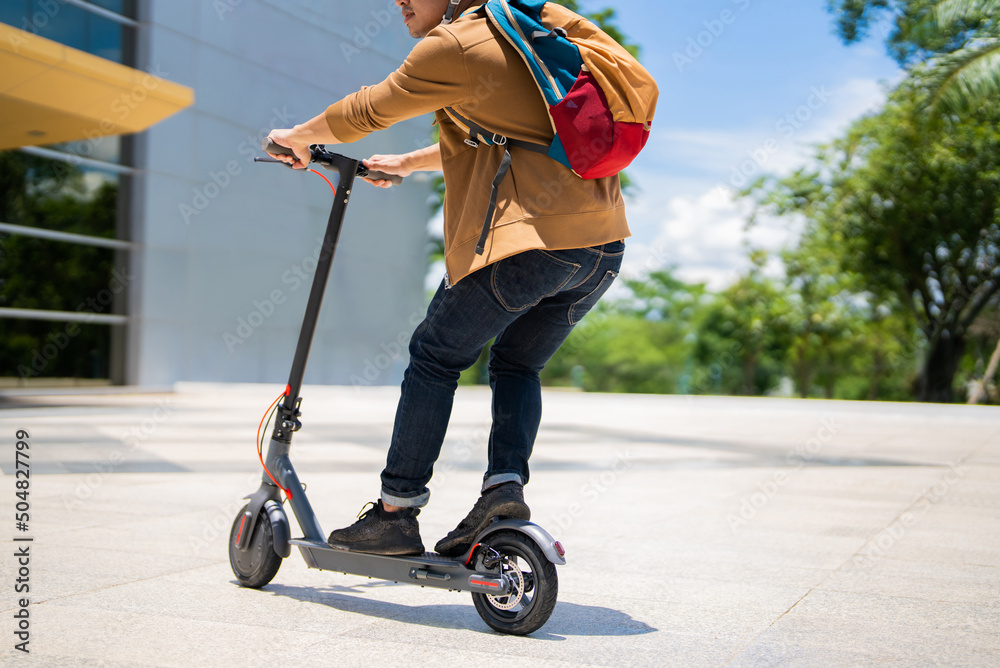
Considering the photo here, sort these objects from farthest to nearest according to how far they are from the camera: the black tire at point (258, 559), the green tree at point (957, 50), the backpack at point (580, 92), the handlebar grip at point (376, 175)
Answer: the green tree at point (957, 50) < the handlebar grip at point (376, 175) < the black tire at point (258, 559) < the backpack at point (580, 92)

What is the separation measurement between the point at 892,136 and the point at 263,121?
15.9 metres

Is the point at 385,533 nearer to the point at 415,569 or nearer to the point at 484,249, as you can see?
the point at 415,569

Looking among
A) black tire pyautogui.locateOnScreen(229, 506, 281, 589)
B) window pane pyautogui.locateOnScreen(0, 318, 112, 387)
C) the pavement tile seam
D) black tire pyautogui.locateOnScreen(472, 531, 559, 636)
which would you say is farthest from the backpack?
window pane pyautogui.locateOnScreen(0, 318, 112, 387)

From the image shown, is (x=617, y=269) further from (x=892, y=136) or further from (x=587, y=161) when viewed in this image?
(x=892, y=136)

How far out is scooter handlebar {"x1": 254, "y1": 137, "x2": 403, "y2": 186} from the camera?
2420mm

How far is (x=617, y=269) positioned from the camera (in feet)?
7.59

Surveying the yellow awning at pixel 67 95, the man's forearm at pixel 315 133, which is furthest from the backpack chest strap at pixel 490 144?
the yellow awning at pixel 67 95

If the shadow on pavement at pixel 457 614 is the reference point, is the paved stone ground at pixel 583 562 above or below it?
above

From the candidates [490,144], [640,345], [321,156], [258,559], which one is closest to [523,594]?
[258,559]

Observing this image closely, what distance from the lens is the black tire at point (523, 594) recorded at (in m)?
2.12

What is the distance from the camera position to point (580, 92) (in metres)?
2.02

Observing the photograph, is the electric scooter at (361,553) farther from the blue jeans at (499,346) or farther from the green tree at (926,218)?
the green tree at (926,218)

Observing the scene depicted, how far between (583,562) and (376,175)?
1549 millimetres

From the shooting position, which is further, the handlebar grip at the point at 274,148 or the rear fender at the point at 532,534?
the handlebar grip at the point at 274,148
